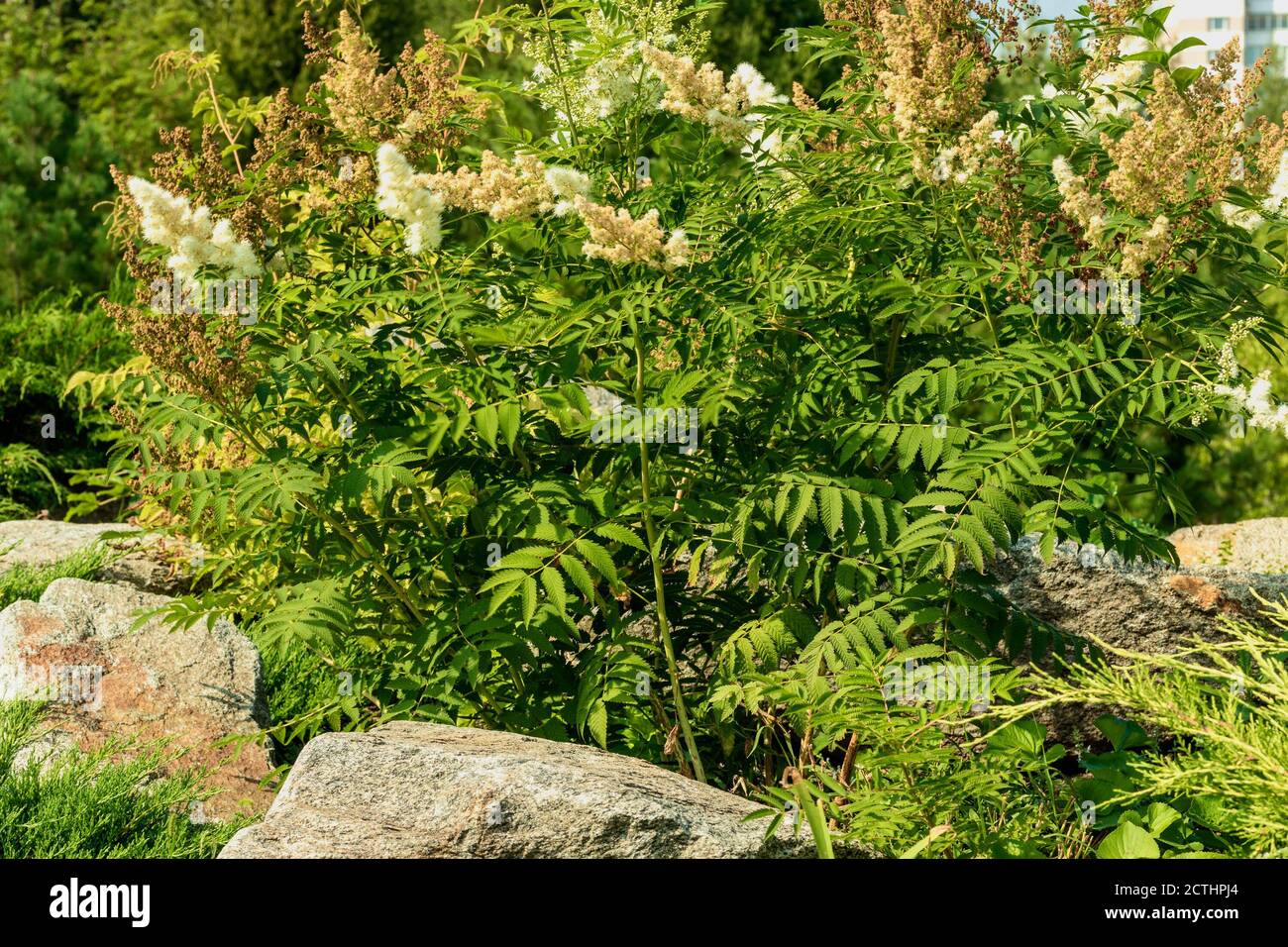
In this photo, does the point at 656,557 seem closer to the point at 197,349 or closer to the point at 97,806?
the point at 197,349

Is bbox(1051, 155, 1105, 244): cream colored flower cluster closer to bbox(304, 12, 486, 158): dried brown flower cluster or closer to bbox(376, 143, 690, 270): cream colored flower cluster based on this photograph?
bbox(376, 143, 690, 270): cream colored flower cluster

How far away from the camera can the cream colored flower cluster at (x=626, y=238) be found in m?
3.55

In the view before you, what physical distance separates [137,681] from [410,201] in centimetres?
240

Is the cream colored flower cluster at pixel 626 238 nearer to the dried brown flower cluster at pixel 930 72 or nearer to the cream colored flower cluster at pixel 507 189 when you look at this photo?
the cream colored flower cluster at pixel 507 189

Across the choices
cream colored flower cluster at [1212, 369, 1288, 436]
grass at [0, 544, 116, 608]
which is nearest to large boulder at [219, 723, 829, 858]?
cream colored flower cluster at [1212, 369, 1288, 436]

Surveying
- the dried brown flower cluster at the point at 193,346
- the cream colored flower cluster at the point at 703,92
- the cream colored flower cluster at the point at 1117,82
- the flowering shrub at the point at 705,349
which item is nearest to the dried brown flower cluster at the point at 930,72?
the flowering shrub at the point at 705,349

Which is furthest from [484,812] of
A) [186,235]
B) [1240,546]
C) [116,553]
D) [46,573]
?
[1240,546]

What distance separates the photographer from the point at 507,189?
12.5 ft

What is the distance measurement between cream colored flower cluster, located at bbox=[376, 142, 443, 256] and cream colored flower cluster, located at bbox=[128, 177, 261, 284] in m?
0.49

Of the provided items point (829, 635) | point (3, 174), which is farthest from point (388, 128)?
point (3, 174)

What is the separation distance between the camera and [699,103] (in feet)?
13.3

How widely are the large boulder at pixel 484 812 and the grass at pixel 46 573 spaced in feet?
10.6

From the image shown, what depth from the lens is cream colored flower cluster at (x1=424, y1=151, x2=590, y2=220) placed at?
374cm
